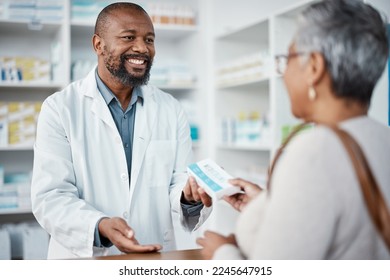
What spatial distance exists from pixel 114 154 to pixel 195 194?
1.11 feet

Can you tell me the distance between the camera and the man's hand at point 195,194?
1340 mm

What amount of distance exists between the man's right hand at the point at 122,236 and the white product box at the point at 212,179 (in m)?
0.21

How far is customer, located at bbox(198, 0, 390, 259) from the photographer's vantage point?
0.75 metres

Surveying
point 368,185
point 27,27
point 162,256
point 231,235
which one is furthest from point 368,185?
point 27,27

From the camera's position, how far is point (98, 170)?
154 cm

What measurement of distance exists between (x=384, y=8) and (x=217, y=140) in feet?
4.91

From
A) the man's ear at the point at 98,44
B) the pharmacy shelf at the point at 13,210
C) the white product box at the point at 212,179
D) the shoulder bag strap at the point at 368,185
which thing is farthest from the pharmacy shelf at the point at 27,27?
the shoulder bag strap at the point at 368,185

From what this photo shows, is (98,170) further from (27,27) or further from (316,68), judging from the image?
(27,27)

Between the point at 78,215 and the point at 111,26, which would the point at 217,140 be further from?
the point at 78,215

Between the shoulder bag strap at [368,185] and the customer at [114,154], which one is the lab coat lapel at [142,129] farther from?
the shoulder bag strap at [368,185]

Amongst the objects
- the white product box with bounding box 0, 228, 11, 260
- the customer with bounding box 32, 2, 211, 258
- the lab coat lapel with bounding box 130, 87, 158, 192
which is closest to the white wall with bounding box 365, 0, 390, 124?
the customer with bounding box 32, 2, 211, 258

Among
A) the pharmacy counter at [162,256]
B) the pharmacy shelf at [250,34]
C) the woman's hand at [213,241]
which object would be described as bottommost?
the pharmacy counter at [162,256]

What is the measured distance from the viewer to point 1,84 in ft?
8.48

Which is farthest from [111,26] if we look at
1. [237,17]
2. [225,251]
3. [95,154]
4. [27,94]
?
[237,17]
